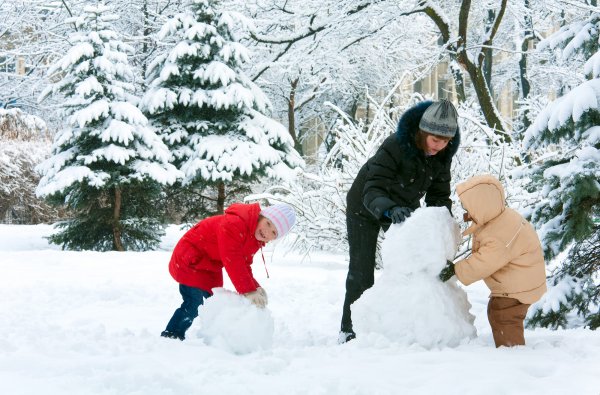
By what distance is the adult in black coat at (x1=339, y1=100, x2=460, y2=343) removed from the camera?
3377mm

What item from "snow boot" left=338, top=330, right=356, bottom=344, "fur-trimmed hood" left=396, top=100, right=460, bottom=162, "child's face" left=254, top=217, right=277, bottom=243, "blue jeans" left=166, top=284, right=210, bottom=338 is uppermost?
"fur-trimmed hood" left=396, top=100, right=460, bottom=162

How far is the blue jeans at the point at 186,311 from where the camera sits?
4055mm

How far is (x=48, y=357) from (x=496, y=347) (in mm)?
2280

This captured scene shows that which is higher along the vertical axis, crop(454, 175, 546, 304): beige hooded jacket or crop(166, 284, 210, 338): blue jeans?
crop(454, 175, 546, 304): beige hooded jacket

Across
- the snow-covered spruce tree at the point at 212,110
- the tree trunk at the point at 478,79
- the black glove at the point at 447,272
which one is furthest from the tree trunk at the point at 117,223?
the black glove at the point at 447,272

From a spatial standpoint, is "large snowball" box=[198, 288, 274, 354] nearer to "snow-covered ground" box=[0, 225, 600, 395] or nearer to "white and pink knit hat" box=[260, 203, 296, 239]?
"snow-covered ground" box=[0, 225, 600, 395]

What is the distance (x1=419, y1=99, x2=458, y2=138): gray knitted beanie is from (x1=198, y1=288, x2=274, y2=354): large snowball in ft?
4.62

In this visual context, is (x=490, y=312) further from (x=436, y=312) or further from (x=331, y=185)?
(x=331, y=185)

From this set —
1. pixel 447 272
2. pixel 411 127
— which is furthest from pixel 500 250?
pixel 411 127

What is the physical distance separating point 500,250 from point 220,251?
1591 millimetres

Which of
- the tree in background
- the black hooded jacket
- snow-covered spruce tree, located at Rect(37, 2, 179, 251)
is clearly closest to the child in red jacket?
the black hooded jacket

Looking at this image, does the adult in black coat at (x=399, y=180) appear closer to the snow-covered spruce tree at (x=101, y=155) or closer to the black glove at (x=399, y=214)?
the black glove at (x=399, y=214)

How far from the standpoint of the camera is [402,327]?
3.19 meters

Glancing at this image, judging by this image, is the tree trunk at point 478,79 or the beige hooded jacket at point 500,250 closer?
the beige hooded jacket at point 500,250
